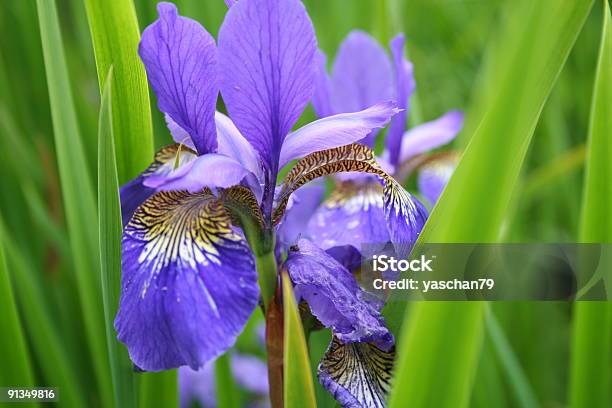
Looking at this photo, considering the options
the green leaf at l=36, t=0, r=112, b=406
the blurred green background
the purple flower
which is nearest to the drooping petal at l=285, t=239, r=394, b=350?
the purple flower

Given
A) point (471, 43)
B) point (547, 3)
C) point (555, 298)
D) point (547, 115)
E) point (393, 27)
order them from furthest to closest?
point (471, 43) → point (547, 115) → point (393, 27) → point (555, 298) → point (547, 3)

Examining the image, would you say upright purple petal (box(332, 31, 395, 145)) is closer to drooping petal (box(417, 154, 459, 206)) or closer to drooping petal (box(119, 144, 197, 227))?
drooping petal (box(417, 154, 459, 206))

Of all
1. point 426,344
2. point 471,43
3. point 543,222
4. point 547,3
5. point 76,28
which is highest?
point 471,43

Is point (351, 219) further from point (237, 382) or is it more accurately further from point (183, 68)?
point (237, 382)

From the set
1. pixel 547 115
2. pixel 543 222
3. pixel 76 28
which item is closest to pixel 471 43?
pixel 547 115

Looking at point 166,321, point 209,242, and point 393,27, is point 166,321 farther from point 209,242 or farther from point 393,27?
point 393,27

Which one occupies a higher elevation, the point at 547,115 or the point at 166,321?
the point at 547,115

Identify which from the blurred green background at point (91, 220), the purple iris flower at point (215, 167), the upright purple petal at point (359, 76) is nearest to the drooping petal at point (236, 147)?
the purple iris flower at point (215, 167)

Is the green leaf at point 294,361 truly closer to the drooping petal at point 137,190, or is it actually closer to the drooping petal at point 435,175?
the drooping petal at point 137,190
